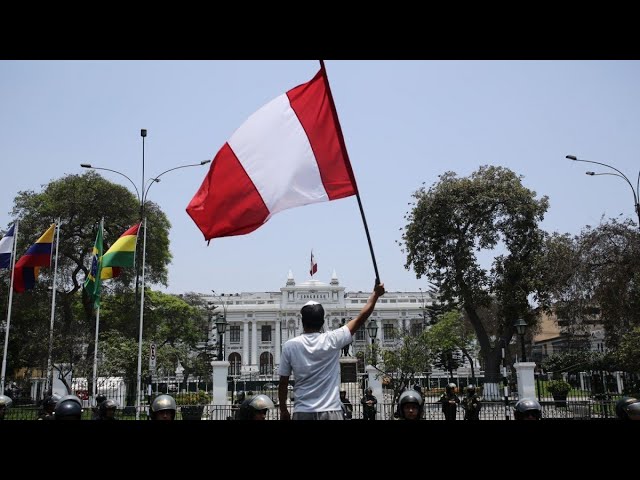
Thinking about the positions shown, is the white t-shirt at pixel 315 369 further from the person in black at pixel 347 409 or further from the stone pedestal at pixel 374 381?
the stone pedestal at pixel 374 381

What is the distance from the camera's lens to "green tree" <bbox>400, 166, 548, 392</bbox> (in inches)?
1221

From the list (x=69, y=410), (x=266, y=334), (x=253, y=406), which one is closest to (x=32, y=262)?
(x=69, y=410)

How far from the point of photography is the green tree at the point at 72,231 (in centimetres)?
3381

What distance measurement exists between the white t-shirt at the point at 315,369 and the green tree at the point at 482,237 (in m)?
27.8

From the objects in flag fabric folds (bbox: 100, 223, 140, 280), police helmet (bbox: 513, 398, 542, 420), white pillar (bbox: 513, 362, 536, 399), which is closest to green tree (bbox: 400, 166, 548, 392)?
white pillar (bbox: 513, 362, 536, 399)

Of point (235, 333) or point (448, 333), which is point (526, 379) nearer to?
point (448, 333)

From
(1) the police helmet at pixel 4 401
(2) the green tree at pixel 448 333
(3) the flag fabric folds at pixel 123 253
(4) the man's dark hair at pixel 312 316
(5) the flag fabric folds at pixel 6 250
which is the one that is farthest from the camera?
(2) the green tree at pixel 448 333

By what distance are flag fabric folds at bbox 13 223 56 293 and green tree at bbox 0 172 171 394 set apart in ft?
34.1

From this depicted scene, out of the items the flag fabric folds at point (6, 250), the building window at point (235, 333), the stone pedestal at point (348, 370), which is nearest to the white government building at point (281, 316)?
the building window at point (235, 333)

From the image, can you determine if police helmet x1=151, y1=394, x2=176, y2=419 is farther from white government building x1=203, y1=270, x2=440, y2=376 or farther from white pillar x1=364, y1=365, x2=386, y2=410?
white government building x1=203, y1=270, x2=440, y2=376
